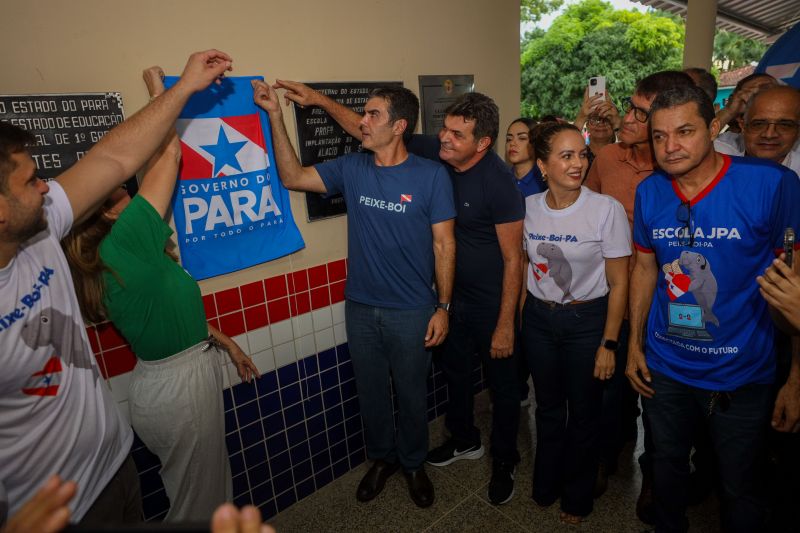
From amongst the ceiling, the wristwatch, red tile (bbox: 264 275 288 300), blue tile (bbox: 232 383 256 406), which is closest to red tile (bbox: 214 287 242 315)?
red tile (bbox: 264 275 288 300)

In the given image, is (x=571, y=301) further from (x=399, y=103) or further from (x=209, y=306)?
(x=209, y=306)

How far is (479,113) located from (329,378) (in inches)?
65.0

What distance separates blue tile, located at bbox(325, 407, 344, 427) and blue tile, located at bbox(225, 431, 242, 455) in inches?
20.6

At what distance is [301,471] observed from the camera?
103 inches

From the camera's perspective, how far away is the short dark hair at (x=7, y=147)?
3.83ft

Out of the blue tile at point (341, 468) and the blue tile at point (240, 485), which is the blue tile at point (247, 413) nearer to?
the blue tile at point (240, 485)

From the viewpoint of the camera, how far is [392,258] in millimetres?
2342

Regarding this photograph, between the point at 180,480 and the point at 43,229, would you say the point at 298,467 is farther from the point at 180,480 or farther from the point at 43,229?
the point at 43,229

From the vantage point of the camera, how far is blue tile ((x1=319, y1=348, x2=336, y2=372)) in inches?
103

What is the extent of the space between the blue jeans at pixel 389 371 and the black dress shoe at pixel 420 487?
1.5 inches

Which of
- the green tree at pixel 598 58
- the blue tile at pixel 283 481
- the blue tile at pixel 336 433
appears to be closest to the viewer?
the blue tile at pixel 283 481

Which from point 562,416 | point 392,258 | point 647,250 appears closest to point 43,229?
point 392,258

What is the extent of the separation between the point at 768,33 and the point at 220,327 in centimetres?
1117

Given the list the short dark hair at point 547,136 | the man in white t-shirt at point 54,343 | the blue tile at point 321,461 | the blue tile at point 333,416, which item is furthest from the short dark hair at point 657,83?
the blue tile at point 321,461
